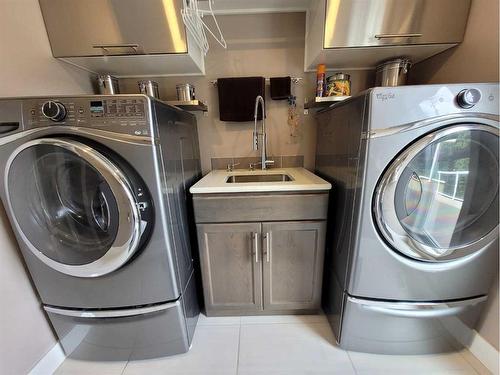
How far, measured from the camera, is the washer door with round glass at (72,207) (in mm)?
876

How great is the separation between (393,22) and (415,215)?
1.01 meters

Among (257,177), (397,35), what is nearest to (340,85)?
(397,35)

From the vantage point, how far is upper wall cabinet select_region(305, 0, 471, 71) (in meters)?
1.12

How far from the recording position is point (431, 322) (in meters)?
1.10

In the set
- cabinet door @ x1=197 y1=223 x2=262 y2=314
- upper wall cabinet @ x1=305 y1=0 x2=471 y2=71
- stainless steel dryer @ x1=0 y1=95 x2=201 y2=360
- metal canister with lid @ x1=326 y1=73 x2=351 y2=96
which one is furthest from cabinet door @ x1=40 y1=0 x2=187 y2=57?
cabinet door @ x1=197 y1=223 x2=262 y2=314

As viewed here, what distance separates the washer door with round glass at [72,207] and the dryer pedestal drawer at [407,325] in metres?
1.16

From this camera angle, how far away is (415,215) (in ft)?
3.19

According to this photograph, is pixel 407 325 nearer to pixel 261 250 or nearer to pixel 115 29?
pixel 261 250

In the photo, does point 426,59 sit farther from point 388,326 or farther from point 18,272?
point 18,272

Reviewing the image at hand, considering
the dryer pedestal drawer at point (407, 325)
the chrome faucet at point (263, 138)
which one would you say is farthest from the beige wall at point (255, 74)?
the dryer pedestal drawer at point (407, 325)

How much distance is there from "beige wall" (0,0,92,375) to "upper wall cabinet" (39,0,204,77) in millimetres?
92

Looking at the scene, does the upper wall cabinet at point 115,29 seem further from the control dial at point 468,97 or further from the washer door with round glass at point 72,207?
the control dial at point 468,97

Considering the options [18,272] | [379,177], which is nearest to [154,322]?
[18,272]

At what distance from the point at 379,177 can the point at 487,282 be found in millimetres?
784
